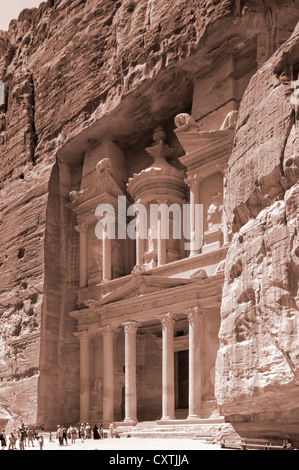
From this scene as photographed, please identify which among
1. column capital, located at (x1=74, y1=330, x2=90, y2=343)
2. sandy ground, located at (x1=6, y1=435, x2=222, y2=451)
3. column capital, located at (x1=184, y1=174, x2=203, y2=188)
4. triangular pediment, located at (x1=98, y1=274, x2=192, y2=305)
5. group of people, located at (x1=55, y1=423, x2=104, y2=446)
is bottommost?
sandy ground, located at (x1=6, y1=435, x2=222, y2=451)

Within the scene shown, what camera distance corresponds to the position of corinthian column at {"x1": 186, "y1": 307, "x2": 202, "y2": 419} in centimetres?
2294

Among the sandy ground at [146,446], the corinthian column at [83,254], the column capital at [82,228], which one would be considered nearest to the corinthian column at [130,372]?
the sandy ground at [146,446]

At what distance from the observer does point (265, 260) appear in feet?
35.8

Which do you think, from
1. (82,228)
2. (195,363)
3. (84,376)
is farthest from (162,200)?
(84,376)

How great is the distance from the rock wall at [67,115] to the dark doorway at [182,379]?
12.9 ft

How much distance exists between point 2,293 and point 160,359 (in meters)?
7.44

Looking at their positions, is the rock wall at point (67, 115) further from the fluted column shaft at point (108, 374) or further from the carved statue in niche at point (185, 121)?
the fluted column shaft at point (108, 374)

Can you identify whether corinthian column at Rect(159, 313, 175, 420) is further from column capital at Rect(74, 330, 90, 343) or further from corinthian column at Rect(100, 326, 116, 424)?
column capital at Rect(74, 330, 90, 343)

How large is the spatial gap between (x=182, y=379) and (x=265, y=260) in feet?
55.0

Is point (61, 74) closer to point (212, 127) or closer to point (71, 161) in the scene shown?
point (71, 161)

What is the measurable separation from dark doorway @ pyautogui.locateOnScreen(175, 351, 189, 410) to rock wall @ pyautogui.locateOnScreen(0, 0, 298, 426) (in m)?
3.92

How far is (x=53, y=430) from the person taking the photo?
26484mm

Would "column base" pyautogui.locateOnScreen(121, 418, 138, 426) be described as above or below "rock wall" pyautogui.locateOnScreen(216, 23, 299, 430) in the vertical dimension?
below

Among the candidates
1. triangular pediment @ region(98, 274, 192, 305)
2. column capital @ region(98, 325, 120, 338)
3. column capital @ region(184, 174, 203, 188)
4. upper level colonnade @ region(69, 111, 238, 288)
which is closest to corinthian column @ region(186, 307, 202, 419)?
triangular pediment @ region(98, 274, 192, 305)
